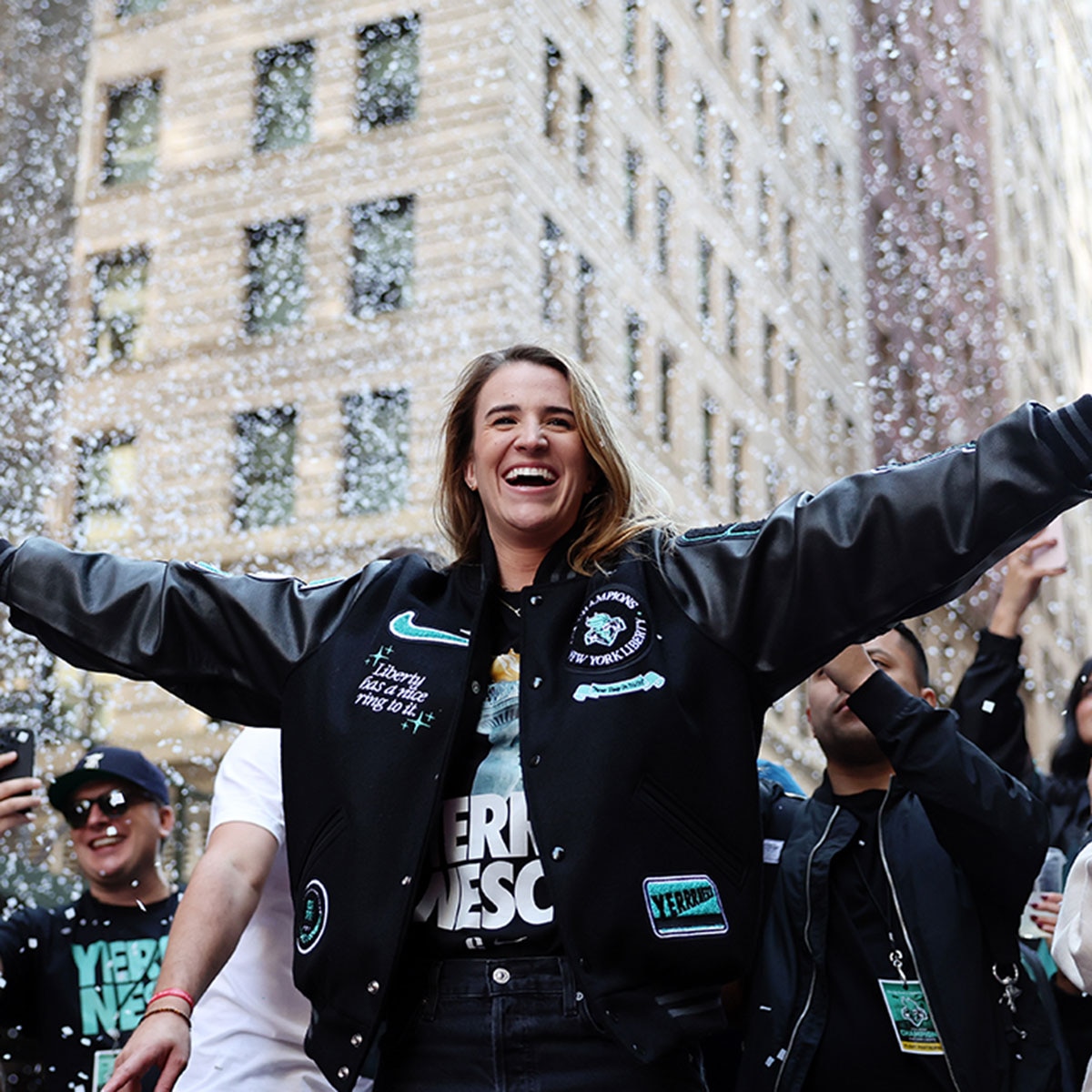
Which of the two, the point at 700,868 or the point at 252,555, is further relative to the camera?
the point at 252,555

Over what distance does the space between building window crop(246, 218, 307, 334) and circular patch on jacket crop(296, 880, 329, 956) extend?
19.3 meters

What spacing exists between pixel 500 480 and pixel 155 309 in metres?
20.4

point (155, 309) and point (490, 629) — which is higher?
point (155, 309)

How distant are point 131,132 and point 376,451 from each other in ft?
22.8

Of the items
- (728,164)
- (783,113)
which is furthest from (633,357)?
(783,113)

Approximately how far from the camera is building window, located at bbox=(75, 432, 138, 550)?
21.5 meters

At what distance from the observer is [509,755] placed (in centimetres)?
260

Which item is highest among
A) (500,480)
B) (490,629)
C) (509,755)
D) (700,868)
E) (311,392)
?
(311,392)

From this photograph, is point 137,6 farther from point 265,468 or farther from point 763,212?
point 763,212

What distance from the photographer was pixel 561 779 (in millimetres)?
2455

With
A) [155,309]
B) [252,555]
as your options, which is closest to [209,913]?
[252,555]

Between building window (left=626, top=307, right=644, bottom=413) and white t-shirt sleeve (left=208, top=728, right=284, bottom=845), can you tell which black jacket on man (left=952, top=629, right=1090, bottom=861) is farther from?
building window (left=626, top=307, right=644, bottom=413)

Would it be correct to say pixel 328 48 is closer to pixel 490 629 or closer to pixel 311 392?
pixel 311 392

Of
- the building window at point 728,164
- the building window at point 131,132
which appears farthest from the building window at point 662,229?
the building window at point 131,132
